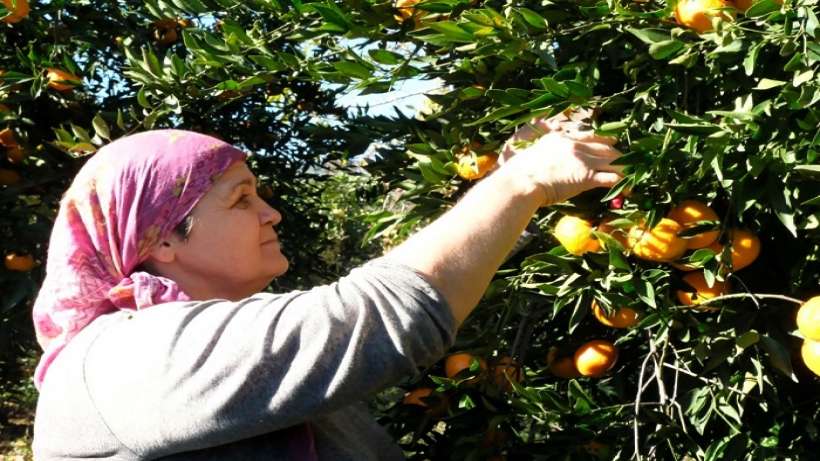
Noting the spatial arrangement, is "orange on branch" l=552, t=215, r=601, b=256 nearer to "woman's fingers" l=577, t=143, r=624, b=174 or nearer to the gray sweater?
"woman's fingers" l=577, t=143, r=624, b=174

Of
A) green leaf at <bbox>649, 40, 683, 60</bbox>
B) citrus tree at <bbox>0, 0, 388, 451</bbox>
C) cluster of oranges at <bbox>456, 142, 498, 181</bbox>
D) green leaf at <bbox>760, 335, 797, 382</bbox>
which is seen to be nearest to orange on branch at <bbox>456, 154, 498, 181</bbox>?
cluster of oranges at <bbox>456, 142, 498, 181</bbox>

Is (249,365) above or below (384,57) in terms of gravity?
below

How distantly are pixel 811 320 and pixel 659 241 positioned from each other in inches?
8.2

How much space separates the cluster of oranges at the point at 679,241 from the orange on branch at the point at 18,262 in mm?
1714

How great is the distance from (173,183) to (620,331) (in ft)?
2.76

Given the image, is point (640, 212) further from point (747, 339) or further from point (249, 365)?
point (249, 365)

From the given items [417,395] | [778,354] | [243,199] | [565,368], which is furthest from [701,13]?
[417,395]

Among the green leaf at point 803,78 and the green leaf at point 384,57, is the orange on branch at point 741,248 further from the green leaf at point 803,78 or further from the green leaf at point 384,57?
the green leaf at point 384,57

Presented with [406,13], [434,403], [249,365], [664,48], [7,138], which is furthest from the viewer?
[7,138]

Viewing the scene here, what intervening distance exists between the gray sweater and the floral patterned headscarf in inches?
5.4

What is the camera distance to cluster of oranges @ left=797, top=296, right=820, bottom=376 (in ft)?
4.31

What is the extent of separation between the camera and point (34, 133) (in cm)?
273

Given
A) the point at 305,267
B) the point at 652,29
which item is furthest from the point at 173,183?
the point at 305,267

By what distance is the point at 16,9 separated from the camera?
95.4 inches
